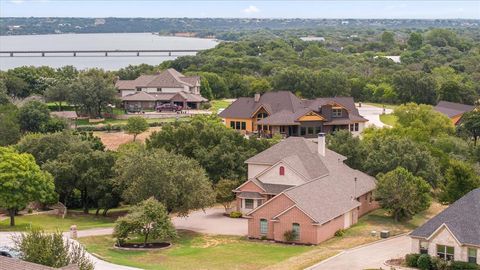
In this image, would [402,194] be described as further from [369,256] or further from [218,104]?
[218,104]

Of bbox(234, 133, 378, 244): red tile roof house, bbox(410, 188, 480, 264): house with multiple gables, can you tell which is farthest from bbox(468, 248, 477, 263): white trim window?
bbox(234, 133, 378, 244): red tile roof house

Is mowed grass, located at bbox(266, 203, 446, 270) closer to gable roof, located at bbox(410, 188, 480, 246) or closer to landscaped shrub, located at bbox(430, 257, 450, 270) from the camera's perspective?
gable roof, located at bbox(410, 188, 480, 246)

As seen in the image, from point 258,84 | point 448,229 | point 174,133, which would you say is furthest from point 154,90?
point 448,229

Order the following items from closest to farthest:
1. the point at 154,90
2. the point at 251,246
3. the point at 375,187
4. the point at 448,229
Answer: the point at 448,229
the point at 251,246
the point at 375,187
the point at 154,90

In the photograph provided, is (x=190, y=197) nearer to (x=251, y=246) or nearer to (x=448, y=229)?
(x=251, y=246)

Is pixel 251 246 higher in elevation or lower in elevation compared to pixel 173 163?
lower

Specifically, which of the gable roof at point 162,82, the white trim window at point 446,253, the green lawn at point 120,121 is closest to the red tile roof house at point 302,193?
the white trim window at point 446,253
